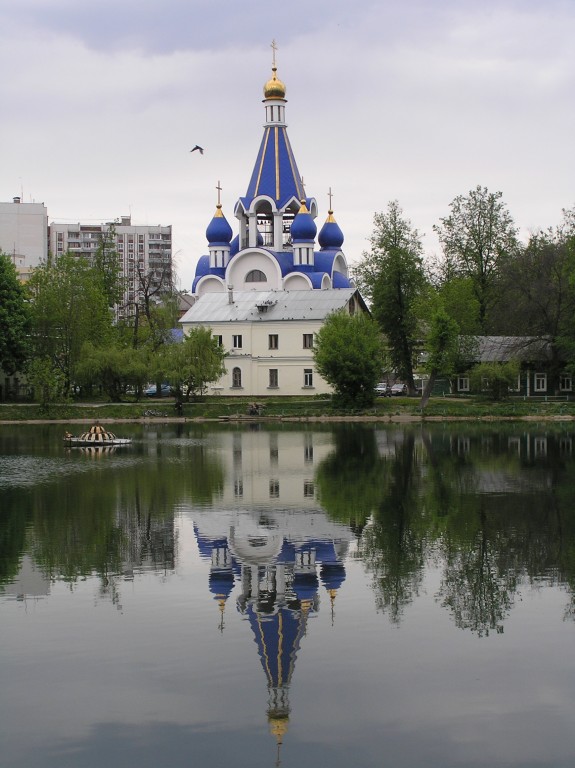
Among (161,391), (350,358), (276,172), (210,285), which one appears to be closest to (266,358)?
(161,391)

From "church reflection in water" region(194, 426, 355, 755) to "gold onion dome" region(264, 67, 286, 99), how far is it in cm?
4781

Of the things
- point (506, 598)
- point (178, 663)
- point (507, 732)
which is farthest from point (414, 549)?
point (507, 732)

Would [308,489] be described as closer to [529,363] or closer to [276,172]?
[529,363]

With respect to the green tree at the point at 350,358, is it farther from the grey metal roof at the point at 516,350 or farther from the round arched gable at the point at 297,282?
the round arched gable at the point at 297,282

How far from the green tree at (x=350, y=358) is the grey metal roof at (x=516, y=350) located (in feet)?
28.0

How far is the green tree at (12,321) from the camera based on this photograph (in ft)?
192

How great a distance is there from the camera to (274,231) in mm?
70062

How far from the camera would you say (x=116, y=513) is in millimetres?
21703

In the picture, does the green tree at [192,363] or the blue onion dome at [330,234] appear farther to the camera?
the blue onion dome at [330,234]

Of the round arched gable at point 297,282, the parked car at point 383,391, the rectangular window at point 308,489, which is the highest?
the round arched gable at point 297,282

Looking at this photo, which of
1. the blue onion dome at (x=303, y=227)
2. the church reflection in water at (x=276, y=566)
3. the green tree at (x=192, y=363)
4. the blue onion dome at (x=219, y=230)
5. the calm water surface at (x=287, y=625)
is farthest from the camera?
the blue onion dome at (x=219, y=230)

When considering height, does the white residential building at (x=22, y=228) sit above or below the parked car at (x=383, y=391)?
above

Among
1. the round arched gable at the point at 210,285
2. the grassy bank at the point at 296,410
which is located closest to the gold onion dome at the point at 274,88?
the round arched gable at the point at 210,285

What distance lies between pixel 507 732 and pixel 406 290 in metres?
54.9
